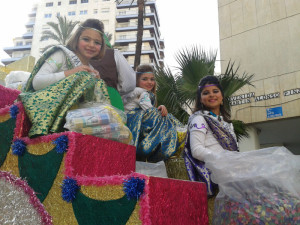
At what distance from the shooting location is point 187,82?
17.2 feet

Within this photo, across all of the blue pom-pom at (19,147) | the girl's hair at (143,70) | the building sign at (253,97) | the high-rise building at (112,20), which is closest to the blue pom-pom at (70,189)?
the blue pom-pom at (19,147)

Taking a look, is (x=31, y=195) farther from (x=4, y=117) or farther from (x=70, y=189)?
(x=4, y=117)

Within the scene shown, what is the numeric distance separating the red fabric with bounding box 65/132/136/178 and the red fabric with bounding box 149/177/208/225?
417 millimetres

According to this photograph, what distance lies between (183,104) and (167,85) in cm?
49

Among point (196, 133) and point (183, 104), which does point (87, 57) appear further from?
point (183, 104)

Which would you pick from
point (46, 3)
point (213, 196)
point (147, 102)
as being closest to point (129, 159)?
point (213, 196)

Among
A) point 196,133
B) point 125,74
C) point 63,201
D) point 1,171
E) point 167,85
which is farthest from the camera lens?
point 167,85

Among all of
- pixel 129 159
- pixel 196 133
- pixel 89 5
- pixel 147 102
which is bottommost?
pixel 129 159

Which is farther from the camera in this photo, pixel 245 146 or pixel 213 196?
pixel 245 146

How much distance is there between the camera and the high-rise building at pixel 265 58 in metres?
7.95

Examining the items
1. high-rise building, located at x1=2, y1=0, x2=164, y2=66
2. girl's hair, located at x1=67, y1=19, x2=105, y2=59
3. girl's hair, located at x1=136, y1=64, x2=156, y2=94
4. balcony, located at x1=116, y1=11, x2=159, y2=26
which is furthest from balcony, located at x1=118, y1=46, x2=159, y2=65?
girl's hair, located at x1=67, y1=19, x2=105, y2=59

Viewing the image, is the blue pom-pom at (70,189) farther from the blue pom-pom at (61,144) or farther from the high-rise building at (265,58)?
the high-rise building at (265,58)

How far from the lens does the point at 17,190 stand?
1374 mm

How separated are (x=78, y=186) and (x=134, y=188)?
324mm
